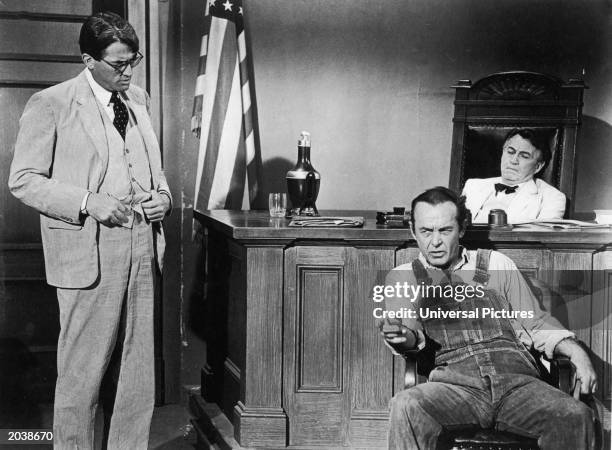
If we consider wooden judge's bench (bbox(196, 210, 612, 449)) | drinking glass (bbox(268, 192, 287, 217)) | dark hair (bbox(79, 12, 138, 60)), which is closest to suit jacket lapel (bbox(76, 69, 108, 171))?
dark hair (bbox(79, 12, 138, 60))

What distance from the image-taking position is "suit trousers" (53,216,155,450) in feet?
7.75

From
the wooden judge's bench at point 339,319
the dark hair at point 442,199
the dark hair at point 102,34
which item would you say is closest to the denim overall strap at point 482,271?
the dark hair at point 442,199

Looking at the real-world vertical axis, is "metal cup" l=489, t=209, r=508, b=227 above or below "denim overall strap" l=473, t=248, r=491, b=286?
above

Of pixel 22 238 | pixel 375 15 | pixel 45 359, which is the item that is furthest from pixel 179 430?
pixel 375 15

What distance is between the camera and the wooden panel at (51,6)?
3.32m

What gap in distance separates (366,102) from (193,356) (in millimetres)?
1573

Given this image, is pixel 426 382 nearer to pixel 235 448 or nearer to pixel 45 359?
pixel 235 448

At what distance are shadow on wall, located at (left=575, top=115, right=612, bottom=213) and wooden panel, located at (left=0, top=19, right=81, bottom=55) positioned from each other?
8.42 feet

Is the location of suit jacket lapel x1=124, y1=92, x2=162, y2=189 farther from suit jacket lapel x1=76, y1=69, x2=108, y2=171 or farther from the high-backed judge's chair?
the high-backed judge's chair

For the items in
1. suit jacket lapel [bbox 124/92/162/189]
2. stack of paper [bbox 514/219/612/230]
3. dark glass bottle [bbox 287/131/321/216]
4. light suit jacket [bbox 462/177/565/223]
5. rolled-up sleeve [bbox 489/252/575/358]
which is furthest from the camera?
light suit jacket [bbox 462/177/565/223]

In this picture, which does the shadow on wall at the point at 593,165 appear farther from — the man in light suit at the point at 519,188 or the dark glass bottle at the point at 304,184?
the dark glass bottle at the point at 304,184

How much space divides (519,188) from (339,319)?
1.30 m

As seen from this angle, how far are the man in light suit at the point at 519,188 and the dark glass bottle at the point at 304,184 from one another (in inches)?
34.1

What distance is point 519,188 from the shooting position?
11.7 ft
